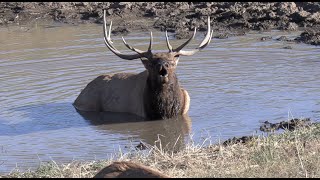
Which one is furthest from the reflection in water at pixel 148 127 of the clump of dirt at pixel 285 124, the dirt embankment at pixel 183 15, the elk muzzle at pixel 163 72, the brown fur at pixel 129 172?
the dirt embankment at pixel 183 15

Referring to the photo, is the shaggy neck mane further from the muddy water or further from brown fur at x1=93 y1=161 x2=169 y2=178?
brown fur at x1=93 y1=161 x2=169 y2=178

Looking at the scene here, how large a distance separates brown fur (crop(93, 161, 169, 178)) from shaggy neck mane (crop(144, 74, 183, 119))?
533 centimetres

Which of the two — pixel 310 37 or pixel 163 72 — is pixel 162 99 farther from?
pixel 310 37

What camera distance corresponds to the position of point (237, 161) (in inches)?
306

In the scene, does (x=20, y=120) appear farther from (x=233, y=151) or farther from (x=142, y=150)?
(x=233, y=151)

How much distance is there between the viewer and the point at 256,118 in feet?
36.0

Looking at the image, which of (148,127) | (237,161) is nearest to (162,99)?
(148,127)

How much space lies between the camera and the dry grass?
7.05 m

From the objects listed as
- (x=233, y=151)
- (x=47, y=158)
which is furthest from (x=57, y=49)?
(x=233, y=151)

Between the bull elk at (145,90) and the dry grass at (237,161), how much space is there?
253 cm

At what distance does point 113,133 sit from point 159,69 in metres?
1.08

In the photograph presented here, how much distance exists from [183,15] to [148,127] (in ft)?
27.8

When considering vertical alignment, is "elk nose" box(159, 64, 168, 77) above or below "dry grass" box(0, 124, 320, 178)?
above

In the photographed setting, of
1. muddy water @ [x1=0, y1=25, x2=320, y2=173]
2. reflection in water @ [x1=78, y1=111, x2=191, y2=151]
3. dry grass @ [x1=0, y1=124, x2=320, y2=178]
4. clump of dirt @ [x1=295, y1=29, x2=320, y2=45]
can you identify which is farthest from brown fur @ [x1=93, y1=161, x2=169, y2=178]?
clump of dirt @ [x1=295, y1=29, x2=320, y2=45]
